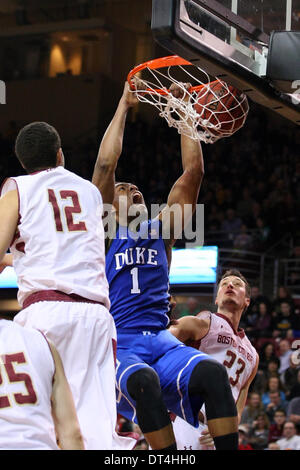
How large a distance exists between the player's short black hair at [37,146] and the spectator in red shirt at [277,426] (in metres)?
6.62

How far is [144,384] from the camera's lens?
161 inches

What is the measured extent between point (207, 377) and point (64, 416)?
1.15 m

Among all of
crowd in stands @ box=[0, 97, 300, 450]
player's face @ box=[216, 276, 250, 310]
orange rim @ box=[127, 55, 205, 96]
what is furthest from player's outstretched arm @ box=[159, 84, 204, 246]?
crowd in stands @ box=[0, 97, 300, 450]

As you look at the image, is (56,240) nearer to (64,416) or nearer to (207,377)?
(64,416)

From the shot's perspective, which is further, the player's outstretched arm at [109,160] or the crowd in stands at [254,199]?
the crowd in stands at [254,199]

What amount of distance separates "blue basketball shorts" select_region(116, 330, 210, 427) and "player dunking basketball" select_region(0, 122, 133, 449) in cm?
61

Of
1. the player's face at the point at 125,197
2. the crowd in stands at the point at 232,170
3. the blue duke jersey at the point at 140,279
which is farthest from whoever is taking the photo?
the crowd in stands at the point at 232,170

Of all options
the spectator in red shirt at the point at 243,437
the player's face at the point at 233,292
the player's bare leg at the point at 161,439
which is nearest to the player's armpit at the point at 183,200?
the player's bare leg at the point at 161,439

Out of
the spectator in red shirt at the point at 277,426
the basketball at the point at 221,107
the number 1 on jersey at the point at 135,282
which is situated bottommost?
the spectator in red shirt at the point at 277,426

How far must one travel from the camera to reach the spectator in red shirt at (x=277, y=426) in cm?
955

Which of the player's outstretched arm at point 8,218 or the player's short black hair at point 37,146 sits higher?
the player's short black hair at point 37,146

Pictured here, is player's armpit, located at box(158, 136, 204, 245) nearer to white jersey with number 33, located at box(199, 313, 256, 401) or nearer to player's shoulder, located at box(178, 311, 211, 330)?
player's shoulder, located at box(178, 311, 211, 330)

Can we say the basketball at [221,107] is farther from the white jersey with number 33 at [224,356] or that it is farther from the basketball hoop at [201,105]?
the white jersey with number 33 at [224,356]

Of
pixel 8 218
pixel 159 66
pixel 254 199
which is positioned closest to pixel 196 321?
pixel 159 66
